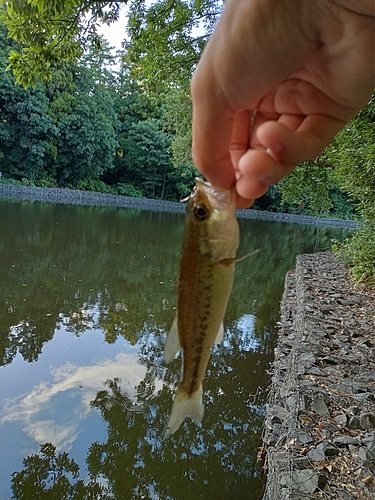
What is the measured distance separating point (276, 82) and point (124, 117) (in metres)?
42.3

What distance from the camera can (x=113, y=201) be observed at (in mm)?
38406

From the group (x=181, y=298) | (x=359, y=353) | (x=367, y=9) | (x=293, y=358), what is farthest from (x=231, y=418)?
(x=367, y=9)

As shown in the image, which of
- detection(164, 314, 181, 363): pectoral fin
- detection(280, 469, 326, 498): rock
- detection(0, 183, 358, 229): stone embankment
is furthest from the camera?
detection(0, 183, 358, 229): stone embankment

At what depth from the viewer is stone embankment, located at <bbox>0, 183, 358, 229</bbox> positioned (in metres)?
32.9

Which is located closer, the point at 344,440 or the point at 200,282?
the point at 200,282

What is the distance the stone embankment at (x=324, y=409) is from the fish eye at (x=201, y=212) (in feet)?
8.27

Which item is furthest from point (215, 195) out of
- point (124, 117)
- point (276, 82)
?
point (124, 117)

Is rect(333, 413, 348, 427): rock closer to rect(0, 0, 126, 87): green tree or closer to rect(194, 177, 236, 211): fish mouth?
rect(194, 177, 236, 211): fish mouth

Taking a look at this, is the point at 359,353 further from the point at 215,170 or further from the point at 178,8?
the point at 178,8

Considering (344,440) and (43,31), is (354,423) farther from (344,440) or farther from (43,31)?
(43,31)

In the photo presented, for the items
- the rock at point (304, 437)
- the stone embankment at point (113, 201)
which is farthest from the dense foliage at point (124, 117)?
the rock at point (304, 437)

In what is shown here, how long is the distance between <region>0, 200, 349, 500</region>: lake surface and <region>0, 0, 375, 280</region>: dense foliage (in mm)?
4028

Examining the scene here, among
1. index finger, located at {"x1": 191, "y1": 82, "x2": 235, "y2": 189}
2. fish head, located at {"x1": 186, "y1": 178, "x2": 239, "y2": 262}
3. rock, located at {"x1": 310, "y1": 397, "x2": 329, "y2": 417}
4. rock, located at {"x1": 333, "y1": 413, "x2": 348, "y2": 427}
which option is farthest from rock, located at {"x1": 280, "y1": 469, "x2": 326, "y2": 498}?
index finger, located at {"x1": 191, "y1": 82, "x2": 235, "y2": 189}

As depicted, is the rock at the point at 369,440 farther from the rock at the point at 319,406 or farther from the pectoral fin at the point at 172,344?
the pectoral fin at the point at 172,344
